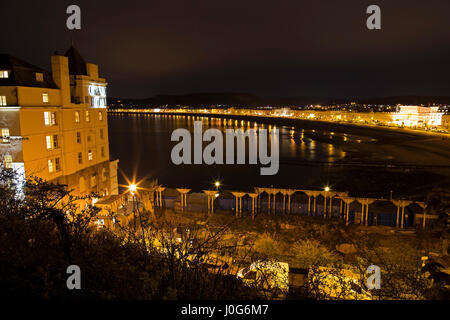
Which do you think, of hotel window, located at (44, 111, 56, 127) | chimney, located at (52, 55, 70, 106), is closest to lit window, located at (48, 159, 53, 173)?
hotel window, located at (44, 111, 56, 127)

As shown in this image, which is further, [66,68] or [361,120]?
[361,120]

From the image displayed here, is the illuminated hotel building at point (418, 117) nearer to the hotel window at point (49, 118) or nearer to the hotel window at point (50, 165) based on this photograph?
the hotel window at point (49, 118)

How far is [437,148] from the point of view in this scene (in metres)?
50.8

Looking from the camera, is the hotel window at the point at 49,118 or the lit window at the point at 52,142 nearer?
the hotel window at the point at 49,118

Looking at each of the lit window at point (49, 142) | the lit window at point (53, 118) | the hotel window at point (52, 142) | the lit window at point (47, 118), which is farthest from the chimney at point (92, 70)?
the lit window at point (49, 142)

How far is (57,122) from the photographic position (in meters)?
18.4

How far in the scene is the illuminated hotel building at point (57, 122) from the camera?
15.7m

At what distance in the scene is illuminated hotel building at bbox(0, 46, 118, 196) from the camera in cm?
1573

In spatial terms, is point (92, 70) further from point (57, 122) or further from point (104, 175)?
point (104, 175)

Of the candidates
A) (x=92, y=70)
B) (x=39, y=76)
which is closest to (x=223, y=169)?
(x=92, y=70)

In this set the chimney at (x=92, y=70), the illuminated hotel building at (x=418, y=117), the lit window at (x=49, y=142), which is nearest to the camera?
the lit window at (x=49, y=142)
